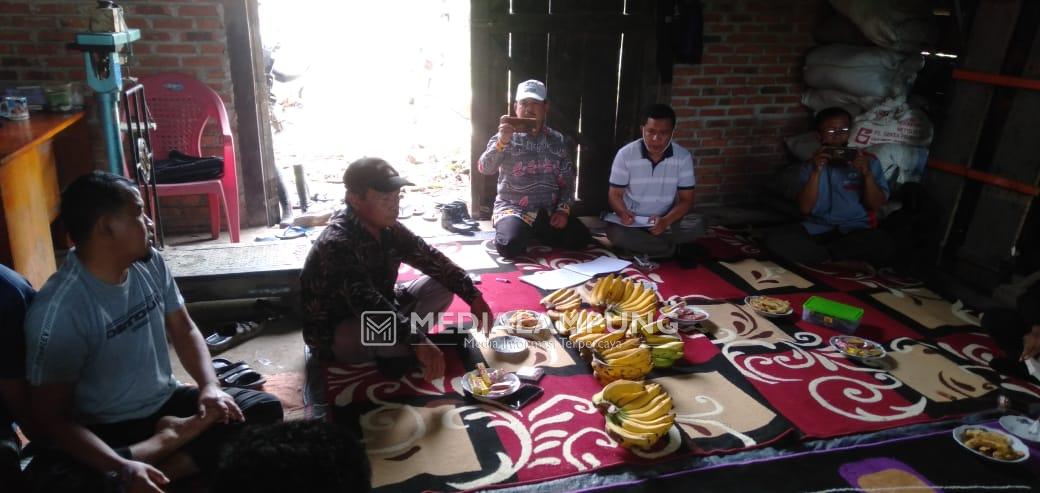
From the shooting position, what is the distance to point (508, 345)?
148 inches

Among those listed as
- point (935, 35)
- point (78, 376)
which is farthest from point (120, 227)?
point (935, 35)

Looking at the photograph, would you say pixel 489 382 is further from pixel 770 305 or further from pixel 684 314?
pixel 770 305

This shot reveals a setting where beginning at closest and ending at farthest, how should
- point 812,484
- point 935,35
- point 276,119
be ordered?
point 812,484, point 935,35, point 276,119

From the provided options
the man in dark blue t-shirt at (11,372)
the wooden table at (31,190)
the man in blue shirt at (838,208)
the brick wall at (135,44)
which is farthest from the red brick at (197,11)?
the man in blue shirt at (838,208)

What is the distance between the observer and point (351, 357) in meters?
3.55

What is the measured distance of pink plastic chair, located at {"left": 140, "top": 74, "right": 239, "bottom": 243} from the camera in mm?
5145

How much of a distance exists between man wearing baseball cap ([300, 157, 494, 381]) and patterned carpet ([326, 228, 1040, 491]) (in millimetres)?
161

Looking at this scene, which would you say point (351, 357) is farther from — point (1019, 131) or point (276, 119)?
point (276, 119)

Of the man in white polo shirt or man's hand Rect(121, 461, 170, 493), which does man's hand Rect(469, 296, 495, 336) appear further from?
the man in white polo shirt

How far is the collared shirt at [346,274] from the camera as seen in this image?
10.7 ft

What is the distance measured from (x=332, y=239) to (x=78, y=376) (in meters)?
1.28

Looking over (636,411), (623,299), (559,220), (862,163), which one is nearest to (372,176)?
(636,411)

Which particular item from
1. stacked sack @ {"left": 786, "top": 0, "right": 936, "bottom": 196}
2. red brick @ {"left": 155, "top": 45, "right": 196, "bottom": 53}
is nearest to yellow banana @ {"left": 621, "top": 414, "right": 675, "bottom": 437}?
stacked sack @ {"left": 786, "top": 0, "right": 936, "bottom": 196}

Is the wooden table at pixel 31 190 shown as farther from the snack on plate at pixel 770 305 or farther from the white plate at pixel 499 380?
the snack on plate at pixel 770 305
